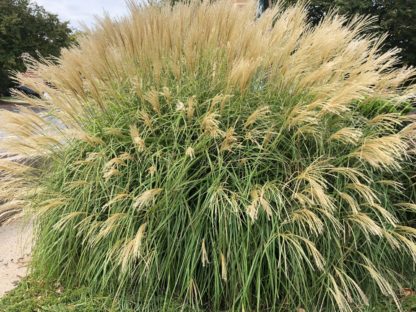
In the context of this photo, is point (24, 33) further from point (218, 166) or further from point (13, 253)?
point (218, 166)

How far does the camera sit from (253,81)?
2875mm

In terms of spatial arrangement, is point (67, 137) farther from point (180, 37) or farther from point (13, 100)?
point (180, 37)

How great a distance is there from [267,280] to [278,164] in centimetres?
A: 75

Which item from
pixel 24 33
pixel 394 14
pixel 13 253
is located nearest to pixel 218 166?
pixel 13 253

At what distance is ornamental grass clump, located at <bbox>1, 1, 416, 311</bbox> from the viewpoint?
2434 millimetres

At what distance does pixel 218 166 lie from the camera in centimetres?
259

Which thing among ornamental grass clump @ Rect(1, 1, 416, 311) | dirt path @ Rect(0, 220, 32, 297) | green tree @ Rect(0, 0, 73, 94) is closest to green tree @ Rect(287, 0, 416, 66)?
ornamental grass clump @ Rect(1, 1, 416, 311)

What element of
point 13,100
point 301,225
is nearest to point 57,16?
point 13,100

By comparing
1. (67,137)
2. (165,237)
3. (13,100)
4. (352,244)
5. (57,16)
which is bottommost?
(57,16)

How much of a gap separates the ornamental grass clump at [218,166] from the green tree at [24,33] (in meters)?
23.0

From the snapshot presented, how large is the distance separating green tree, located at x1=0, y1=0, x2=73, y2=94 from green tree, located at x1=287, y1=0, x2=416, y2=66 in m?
18.6

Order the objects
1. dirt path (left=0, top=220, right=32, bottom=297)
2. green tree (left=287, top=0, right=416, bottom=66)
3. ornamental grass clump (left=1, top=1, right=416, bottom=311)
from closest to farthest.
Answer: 1. ornamental grass clump (left=1, top=1, right=416, bottom=311)
2. dirt path (left=0, top=220, right=32, bottom=297)
3. green tree (left=287, top=0, right=416, bottom=66)

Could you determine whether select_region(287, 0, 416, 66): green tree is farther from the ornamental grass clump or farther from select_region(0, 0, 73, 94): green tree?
select_region(0, 0, 73, 94): green tree

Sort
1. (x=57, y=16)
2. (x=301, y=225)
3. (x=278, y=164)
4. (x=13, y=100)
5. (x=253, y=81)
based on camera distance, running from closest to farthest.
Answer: (x=301, y=225) < (x=278, y=164) < (x=253, y=81) < (x=13, y=100) < (x=57, y=16)
